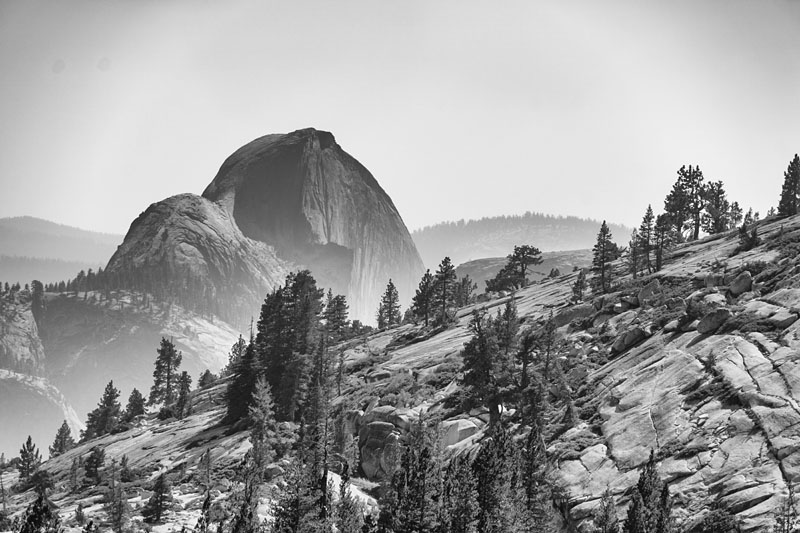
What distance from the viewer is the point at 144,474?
59469 millimetres

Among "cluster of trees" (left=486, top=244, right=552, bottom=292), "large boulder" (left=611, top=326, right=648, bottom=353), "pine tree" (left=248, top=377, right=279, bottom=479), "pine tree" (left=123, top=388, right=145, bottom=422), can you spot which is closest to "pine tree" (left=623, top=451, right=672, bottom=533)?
"large boulder" (left=611, top=326, right=648, bottom=353)

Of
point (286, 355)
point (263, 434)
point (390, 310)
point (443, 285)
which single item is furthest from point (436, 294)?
point (263, 434)

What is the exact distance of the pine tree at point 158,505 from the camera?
43719mm

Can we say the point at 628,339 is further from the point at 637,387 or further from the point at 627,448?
the point at 627,448

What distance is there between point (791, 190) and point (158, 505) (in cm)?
8688

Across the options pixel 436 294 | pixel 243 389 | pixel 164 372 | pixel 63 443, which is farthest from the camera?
pixel 164 372

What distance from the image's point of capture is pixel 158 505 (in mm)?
44219

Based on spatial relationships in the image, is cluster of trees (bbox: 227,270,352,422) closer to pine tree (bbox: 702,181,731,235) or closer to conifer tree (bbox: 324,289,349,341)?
conifer tree (bbox: 324,289,349,341)

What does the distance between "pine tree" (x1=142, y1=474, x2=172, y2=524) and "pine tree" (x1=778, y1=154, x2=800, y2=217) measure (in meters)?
81.6

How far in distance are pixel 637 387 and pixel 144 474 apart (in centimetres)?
4368

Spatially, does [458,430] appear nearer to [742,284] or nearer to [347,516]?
[347,516]

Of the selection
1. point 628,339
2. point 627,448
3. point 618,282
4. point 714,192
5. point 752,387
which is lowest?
point 627,448

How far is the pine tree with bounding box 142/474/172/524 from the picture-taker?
1721 inches

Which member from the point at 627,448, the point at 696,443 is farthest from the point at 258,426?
the point at 696,443
